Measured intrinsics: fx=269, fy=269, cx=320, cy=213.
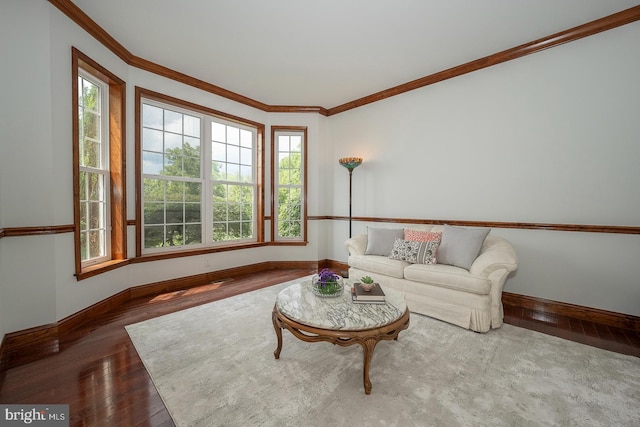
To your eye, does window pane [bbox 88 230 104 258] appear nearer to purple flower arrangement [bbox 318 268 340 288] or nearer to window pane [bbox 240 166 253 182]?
window pane [bbox 240 166 253 182]

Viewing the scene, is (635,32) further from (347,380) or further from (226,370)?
(226,370)

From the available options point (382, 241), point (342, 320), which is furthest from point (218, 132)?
point (342, 320)

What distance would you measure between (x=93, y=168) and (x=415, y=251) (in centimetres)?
388

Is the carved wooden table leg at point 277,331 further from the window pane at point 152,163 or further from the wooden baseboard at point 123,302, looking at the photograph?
the window pane at point 152,163

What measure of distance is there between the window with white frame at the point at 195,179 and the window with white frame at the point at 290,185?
1.42 feet

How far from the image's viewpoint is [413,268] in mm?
3035

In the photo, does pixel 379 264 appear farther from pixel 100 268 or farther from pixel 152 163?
pixel 152 163

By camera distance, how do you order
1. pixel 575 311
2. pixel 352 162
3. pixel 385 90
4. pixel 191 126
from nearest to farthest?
pixel 575 311 → pixel 191 126 → pixel 385 90 → pixel 352 162

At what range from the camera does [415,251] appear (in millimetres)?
3271

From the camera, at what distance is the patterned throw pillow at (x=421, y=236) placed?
339cm

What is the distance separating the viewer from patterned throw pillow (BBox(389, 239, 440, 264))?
3.19 metres

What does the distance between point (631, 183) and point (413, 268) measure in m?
2.22

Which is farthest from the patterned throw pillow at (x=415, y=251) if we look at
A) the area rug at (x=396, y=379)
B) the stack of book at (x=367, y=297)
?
the stack of book at (x=367, y=297)

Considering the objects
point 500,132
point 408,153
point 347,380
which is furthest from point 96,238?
point 500,132
